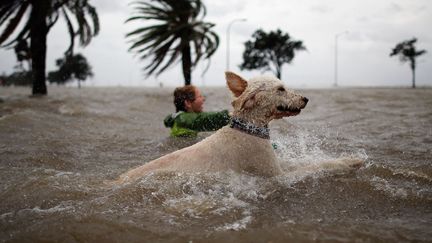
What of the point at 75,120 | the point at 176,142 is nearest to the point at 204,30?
the point at 75,120

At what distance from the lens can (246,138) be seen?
4164mm

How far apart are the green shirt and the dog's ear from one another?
54.0 inches

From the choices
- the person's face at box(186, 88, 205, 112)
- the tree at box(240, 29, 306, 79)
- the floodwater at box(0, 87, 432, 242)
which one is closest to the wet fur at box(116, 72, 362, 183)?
the floodwater at box(0, 87, 432, 242)

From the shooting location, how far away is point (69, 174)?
4.89 metres

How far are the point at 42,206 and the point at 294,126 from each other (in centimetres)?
709

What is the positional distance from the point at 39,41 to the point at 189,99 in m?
16.4

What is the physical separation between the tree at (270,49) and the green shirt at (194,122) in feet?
160

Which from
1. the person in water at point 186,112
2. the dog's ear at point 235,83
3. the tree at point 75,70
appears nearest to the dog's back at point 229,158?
the dog's ear at point 235,83

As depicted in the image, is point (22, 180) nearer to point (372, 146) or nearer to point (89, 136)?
point (89, 136)

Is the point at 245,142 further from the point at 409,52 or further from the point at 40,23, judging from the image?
the point at 409,52

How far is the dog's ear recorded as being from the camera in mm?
4188

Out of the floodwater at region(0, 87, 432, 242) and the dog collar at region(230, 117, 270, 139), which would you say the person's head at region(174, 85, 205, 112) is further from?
the dog collar at region(230, 117, 270, 139)

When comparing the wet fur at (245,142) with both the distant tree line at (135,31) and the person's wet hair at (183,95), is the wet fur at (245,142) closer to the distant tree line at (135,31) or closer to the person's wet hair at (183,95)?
the person's wet hair at (183,95)

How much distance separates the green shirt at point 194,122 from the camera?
588cm
